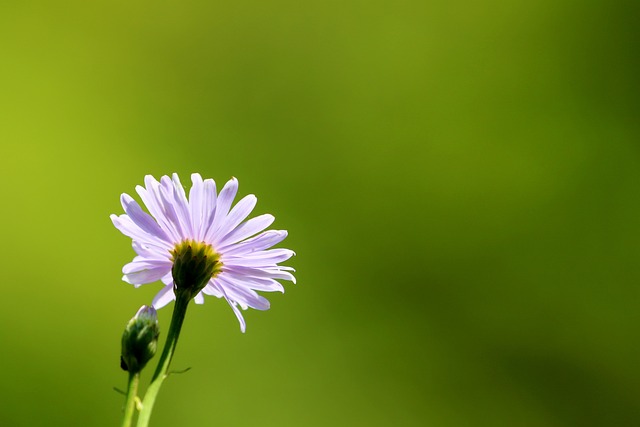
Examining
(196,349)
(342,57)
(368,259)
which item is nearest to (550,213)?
(368,259)

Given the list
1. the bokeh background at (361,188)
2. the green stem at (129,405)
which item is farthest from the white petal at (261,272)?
A: the bokeh background at (361,188)

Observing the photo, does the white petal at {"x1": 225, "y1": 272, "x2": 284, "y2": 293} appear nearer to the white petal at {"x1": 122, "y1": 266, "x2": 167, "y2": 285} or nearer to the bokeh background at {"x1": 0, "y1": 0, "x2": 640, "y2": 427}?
the white petal at {"x1": 122, "y1": 266, "x2": 167, "y2": 285}

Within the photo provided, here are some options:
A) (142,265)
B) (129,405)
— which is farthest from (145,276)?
(129,405)

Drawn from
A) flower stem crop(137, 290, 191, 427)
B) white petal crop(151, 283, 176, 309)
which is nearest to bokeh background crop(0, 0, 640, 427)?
white petal crop(151, 283, 176, 309)

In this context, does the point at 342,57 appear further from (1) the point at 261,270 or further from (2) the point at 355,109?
(1) the point at 261,270

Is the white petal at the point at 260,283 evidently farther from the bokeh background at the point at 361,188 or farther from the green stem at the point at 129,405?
the bokeh background at the point at 361,188
